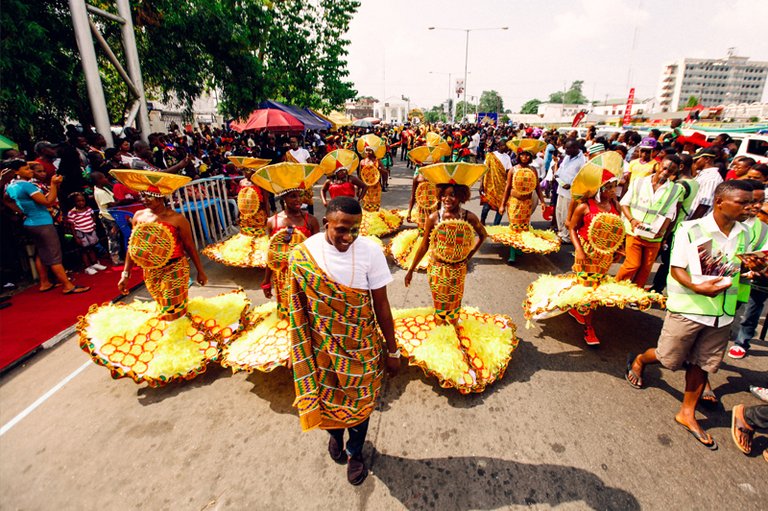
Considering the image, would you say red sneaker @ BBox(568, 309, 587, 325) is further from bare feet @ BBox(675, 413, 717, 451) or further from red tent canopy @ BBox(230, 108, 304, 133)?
red tent canopy @ BBox(230, 108, 304, 133)

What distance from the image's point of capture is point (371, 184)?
340 inches

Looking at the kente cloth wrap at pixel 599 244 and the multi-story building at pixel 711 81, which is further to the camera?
the multi-story building at pixel 711 81

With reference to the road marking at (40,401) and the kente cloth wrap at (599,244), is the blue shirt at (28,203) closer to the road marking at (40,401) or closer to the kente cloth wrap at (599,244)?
the road marking at (40,401)

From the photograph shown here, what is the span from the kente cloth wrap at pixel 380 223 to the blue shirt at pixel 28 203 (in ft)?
17.1

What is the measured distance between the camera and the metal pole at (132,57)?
8883 millimetres

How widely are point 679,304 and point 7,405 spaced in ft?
19.8

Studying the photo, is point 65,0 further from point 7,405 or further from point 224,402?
point 224,402

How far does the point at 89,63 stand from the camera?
8016 mm

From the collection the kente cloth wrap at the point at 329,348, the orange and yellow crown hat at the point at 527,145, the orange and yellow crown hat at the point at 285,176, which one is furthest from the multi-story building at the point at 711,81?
the kente cloth wrap at the point at 329,348

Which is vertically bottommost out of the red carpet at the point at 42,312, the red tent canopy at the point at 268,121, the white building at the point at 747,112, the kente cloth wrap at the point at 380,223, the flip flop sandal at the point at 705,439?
the flip flop sandal at the point at 705,439

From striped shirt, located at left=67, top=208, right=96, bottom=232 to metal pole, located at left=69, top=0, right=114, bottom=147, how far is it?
3.16 metres

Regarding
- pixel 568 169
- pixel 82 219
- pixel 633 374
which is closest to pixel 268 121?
pixel 82 219

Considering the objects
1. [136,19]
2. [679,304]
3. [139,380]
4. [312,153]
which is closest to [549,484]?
[679,304]

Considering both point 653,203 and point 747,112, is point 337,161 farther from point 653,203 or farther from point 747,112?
point 747,112
